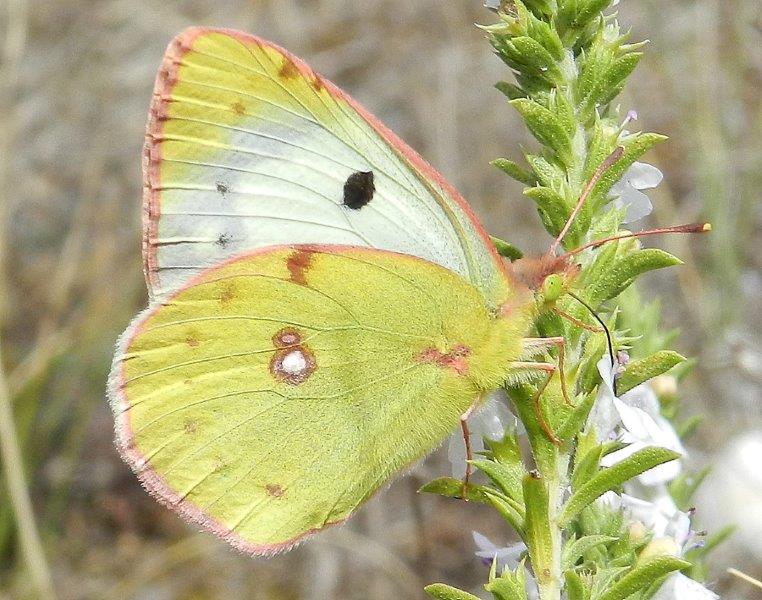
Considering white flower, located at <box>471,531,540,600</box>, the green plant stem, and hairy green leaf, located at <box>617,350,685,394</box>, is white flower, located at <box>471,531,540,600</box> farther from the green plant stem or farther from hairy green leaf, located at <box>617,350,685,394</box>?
the green plant stem

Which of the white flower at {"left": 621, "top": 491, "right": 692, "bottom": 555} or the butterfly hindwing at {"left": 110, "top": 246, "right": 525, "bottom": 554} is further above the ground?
the white flower at {"left": 621, "top": 491, "right": 692, "bottom": 555}

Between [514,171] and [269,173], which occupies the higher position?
[514,171]

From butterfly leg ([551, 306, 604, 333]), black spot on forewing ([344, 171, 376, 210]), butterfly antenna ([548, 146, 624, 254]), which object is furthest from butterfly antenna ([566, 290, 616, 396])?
black spot on forewing ([344, 171, 376, 210])

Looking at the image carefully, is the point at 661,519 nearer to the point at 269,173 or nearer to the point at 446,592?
the point at 446,592

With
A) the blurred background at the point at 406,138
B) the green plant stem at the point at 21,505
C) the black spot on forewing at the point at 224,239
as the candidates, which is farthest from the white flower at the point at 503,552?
the green plant stem at the point at 21,505

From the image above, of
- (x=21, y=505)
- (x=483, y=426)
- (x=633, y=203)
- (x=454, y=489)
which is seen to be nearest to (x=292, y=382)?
(x=483, y=426)

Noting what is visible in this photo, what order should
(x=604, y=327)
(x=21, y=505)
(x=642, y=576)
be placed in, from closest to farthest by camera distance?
(x=642, y=576) → (x=604, y=327) → (x=21, y=505)

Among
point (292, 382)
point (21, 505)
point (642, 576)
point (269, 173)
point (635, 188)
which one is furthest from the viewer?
point (21, 505)

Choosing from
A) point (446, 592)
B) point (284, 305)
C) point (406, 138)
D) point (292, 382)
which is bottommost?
point (406, 138)
